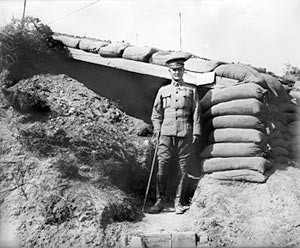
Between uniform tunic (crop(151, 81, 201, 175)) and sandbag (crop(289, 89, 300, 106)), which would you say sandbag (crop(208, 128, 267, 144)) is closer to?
uniform tunic (crop(151, 81, 201, 175))

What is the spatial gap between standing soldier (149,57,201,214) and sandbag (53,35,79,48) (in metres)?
2.62

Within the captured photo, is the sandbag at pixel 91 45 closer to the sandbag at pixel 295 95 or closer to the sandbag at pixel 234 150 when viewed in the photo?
the sandbag at pixel 234 150

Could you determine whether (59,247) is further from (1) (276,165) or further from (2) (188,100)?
(1) (276,165)

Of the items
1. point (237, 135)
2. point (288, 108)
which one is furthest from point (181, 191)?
point (288, 108)

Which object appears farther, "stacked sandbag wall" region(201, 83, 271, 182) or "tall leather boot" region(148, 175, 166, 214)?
"tall leather boot" region(148, 175, 166, 214)

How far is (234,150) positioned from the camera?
766cm

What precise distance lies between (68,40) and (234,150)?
4234 mm

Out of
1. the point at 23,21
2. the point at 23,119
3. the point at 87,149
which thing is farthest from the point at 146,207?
the point at 23,21

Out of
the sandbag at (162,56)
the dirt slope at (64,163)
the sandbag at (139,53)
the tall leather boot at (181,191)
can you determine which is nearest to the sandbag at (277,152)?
the tall leather boot at (181,191)

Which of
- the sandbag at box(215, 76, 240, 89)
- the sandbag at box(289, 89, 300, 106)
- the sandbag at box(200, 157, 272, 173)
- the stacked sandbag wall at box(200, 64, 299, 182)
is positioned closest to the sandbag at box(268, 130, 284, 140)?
the stacked sandbag wall at box(200, 64, 299, 182)

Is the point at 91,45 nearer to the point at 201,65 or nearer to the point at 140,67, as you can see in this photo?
the point at 140,67

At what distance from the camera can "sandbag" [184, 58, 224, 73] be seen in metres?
8.42

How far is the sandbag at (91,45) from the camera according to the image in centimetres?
970

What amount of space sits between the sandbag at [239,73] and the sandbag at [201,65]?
131 mm
